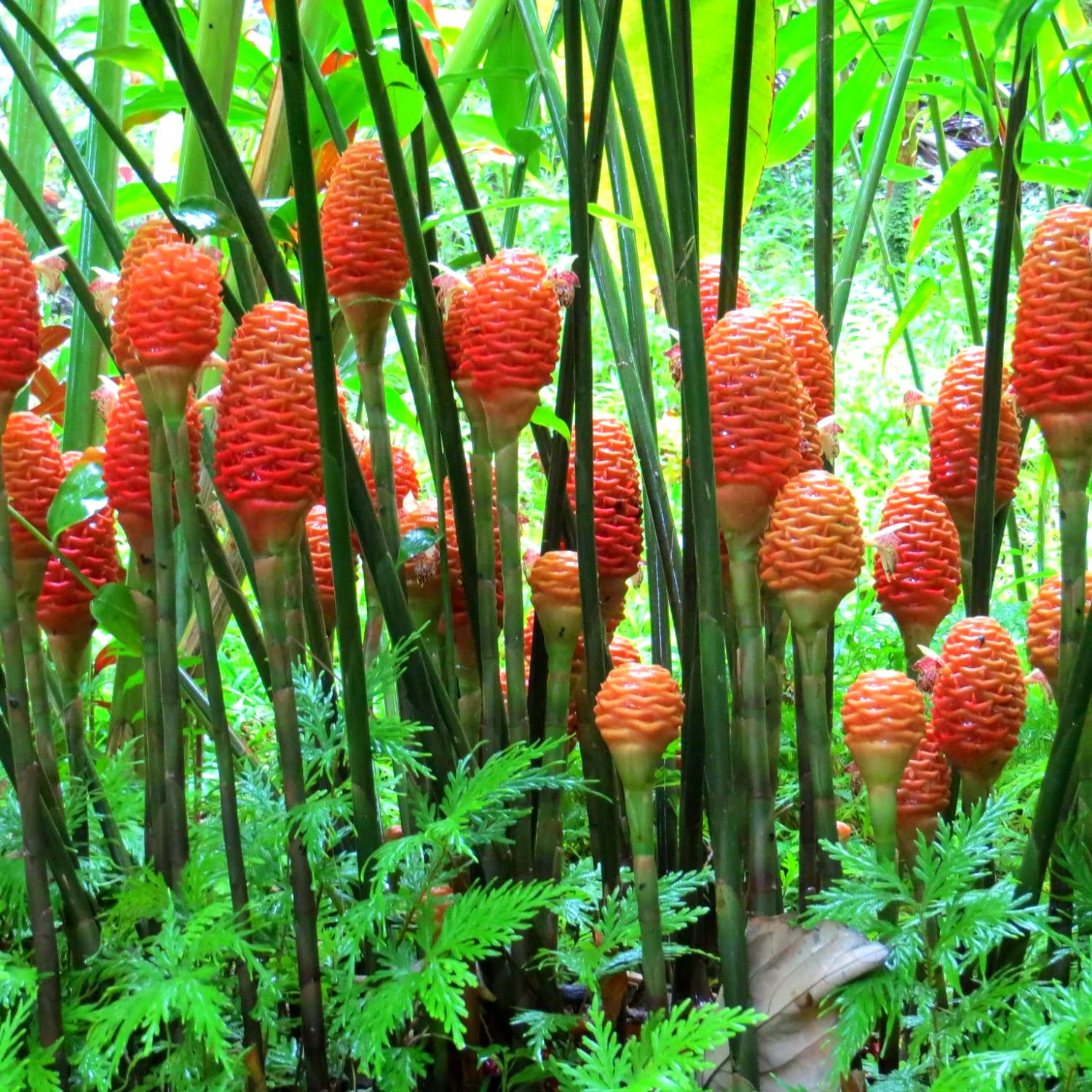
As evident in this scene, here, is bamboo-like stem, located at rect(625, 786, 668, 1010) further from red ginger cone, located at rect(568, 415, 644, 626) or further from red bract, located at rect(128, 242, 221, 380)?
red bract, located at rect(128, 242, 221, 380)

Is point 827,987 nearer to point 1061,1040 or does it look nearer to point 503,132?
point 1061,1040

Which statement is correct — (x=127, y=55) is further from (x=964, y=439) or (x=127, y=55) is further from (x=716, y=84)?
(x=964, y=439)

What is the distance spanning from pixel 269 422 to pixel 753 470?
22cm

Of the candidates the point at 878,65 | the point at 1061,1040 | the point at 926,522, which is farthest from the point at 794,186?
the point at 1061,1040

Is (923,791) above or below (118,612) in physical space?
below

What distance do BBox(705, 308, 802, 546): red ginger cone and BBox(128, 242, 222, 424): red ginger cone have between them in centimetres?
23

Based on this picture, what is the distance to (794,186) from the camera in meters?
3.72

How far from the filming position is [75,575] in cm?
64

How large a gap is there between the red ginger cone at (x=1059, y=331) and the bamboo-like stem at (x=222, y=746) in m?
0.40

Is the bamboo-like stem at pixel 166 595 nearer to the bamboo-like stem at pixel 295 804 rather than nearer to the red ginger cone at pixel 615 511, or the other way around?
the bamboo-like stem at pixel 295 804

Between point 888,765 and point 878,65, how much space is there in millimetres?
577

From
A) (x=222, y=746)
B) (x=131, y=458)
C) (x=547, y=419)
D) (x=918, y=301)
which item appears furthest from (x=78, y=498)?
(x=918, y=301)

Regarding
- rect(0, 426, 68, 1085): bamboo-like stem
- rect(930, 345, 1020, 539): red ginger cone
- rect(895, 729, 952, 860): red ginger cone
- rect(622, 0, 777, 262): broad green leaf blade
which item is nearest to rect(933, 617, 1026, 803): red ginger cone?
rect(895, 729, 952, 860): red ginger cone

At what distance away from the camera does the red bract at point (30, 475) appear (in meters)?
0.61
